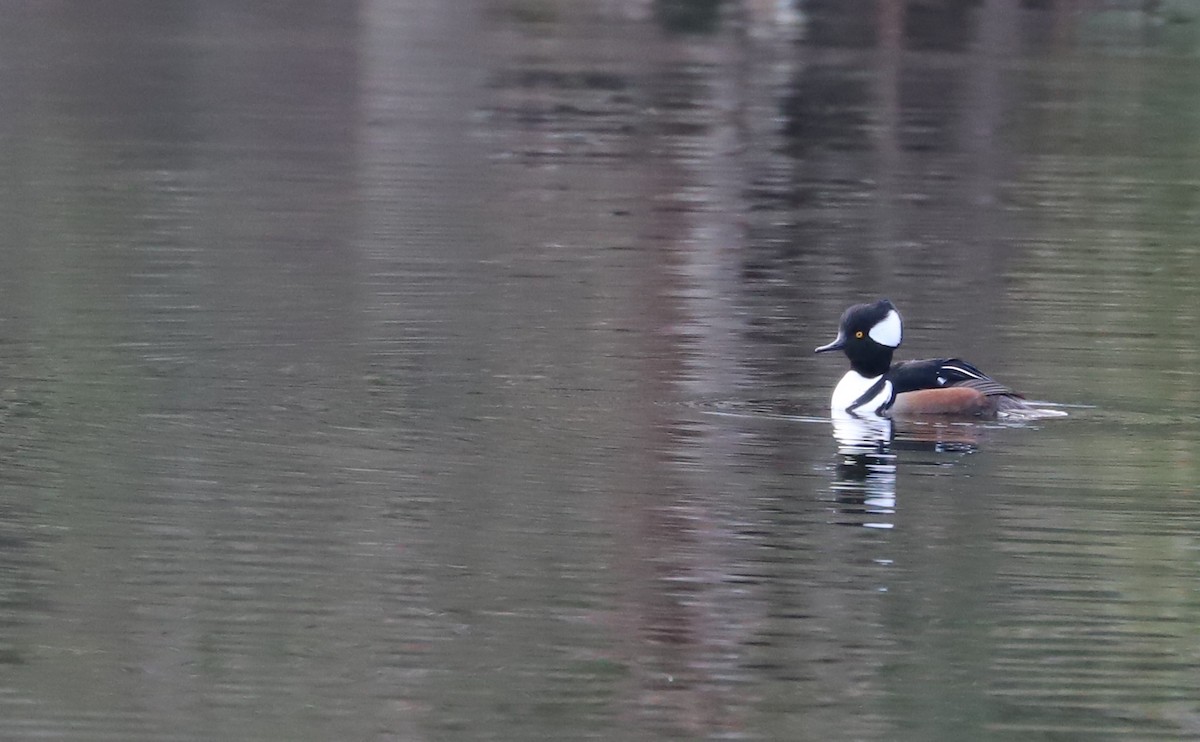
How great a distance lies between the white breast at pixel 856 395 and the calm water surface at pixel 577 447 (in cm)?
16

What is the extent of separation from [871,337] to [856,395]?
1.11ft

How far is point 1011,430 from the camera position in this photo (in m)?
11.4

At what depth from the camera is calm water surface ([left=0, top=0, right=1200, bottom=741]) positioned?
7703mm

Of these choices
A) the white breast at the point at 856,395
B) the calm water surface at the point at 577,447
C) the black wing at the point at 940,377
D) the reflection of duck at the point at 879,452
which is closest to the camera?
the calm water surface at the point at 577,447

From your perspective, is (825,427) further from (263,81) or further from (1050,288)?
(263,81)

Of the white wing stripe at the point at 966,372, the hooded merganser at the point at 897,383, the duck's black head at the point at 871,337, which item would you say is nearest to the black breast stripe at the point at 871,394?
the hooded merganser at the point at 897,383

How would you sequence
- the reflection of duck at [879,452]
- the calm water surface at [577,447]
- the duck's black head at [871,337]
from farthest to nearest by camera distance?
1. the duck's black head at [871,337]
2. the reflection of duck at [879,452]
3. the calm water surface at [577,447]

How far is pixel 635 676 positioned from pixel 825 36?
119 ft

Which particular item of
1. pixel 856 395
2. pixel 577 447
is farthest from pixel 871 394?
pixel 577 447

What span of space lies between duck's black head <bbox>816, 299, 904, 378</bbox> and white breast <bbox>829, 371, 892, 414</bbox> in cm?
11

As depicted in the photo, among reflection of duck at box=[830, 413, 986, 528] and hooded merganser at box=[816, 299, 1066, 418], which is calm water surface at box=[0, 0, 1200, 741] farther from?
hooded merganser at box=[816, 299, 1066, 418]

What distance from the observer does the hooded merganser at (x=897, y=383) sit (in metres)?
11.5

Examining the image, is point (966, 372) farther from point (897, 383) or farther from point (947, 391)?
point (897, 383)

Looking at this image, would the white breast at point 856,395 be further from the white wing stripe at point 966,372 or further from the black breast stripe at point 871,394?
the white wing stripe at point 966,372
